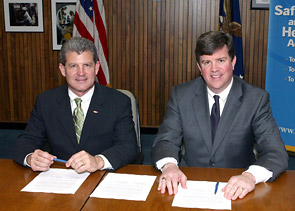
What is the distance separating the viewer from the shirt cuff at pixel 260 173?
5.72ft

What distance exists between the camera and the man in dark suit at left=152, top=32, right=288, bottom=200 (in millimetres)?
2150

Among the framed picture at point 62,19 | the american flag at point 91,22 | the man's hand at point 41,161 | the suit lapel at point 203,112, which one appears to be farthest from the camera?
the framed picture at point 62,19

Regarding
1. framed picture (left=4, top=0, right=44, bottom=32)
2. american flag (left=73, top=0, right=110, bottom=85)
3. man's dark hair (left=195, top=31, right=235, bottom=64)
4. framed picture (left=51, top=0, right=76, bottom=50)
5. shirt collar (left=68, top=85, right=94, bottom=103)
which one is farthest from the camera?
framed picture (left=4, top=0, right=44, bottom=32)

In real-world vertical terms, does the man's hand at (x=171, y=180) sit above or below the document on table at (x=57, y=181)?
above

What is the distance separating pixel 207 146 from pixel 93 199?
951mm

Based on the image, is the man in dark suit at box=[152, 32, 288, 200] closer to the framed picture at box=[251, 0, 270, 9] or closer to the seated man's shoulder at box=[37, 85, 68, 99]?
the seated man's shoulder at box=[37, 85, 68, 99]

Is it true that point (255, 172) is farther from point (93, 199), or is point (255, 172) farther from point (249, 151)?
point (93, 199)

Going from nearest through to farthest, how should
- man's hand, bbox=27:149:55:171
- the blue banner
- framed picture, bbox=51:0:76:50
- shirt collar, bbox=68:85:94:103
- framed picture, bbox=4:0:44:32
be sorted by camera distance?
man's hand, bbox=27:149:55:171 < shirt collar, bbox=68:85:94:103 < the blue banner < framed picture, bbox=51:0:76:50 < framed picture, bbox=4:0:44:32

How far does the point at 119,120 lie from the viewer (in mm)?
2369

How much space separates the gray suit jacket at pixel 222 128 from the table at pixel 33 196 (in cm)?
55

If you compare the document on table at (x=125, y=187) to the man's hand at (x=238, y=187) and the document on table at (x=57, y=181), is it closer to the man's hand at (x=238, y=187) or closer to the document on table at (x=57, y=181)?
the document on table at (x=57, y=181)

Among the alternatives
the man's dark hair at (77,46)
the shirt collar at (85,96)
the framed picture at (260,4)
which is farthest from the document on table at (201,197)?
the framed picture at (260,4)

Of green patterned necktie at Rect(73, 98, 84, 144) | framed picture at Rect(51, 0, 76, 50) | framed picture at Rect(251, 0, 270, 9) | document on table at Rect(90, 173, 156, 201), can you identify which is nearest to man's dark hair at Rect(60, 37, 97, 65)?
green patterned necktie at Rect(73, 98, 84, 144)

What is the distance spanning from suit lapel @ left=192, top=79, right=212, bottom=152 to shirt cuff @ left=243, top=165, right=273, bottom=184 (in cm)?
50
